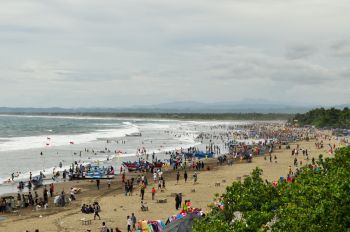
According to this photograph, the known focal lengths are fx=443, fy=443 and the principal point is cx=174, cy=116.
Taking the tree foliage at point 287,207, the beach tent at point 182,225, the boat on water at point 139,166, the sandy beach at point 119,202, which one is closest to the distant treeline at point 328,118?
the sandy beach at point 119,202

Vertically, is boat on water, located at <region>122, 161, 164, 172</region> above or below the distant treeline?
A: below

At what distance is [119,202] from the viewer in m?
32.3

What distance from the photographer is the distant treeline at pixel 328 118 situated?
4304 inches

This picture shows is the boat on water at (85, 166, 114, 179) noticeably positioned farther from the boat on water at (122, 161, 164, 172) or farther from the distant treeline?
the distant treeline

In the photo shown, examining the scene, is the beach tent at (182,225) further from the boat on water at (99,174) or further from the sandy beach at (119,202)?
the boat on water at (99,174)

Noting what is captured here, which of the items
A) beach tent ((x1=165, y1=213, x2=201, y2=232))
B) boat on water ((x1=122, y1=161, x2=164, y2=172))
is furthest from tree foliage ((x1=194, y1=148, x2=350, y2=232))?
boat on water ((x1=122, y1=161, x2=164, y2=172))

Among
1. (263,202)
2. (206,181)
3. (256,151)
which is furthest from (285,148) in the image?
(263,202)

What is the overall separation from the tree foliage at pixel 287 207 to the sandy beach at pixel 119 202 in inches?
472

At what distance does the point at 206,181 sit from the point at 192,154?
20237 millimetres

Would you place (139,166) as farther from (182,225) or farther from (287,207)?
(287,207)

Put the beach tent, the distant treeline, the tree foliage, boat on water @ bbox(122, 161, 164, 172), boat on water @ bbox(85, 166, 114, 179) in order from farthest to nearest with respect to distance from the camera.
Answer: the distant treeline → boat on water @ bbox(122, 161, 164, 172) → boat on water @ bbox(85, 166, 114, 179) → the beach tent → the tree foliage

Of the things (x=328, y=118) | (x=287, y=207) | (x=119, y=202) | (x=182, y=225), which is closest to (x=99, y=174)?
(x=119, y=202)

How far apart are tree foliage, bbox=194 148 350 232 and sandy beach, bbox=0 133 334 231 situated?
1200 centimetres

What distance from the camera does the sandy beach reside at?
86.4ft
